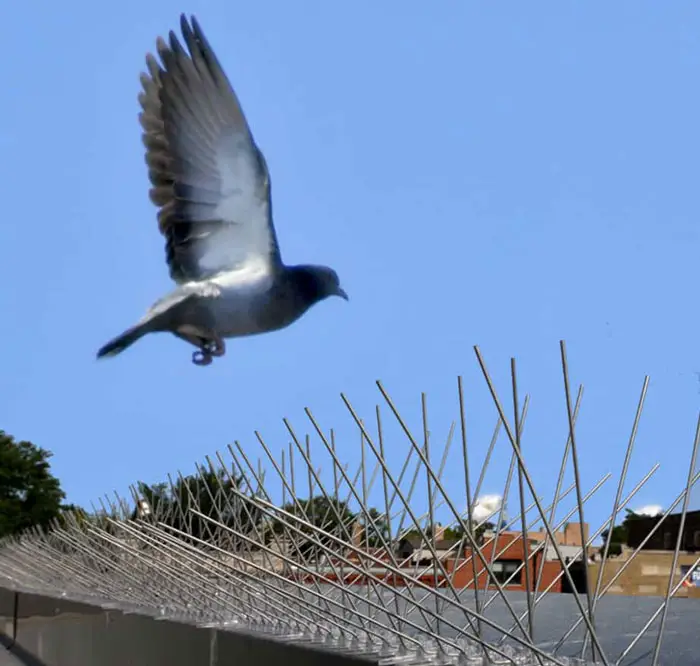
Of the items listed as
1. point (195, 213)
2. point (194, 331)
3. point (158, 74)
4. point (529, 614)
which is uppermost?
point (158, 74)

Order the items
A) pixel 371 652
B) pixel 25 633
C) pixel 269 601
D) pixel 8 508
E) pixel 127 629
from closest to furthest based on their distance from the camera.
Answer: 1. pixel 371 652
2. pixel 269 601
3. pixel 127 629
4. pixel 25 633
5. pixel 8 508

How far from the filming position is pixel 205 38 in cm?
753

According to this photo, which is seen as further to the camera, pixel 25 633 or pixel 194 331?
pixel 194 331

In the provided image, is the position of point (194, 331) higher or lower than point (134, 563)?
higher

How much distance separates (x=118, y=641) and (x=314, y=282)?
15.2ft

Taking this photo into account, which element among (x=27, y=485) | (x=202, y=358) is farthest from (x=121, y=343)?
(x=27, y=485)

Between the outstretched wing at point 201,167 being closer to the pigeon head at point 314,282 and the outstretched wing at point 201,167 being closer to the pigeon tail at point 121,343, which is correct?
the pigeon head at point 314,282

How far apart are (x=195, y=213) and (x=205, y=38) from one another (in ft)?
3.75

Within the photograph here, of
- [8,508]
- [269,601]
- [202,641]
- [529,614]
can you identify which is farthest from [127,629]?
[8,508]

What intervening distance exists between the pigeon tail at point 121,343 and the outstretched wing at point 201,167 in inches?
32.0

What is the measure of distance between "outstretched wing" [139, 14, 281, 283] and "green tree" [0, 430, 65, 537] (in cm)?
1391

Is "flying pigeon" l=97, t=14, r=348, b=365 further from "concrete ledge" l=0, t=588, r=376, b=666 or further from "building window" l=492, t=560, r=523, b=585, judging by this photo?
"building window" l=492, t=560, r=523, b=585

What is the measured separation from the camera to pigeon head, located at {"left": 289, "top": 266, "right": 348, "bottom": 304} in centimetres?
844

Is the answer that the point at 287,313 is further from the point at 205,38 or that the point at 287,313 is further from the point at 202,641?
the point at 202,641
